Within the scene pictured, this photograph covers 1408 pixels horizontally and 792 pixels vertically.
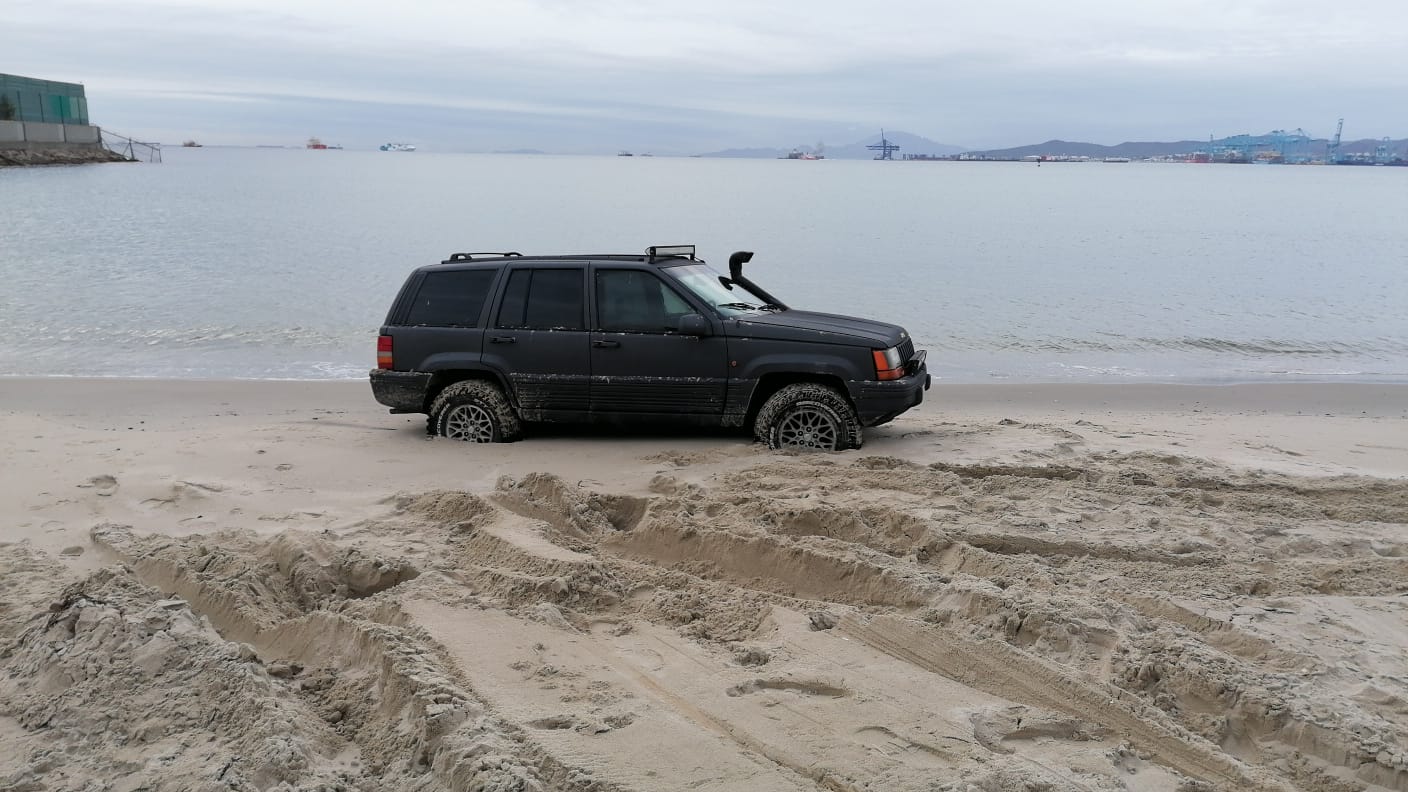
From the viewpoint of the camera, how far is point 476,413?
9.27 m

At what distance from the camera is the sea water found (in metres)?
17.5

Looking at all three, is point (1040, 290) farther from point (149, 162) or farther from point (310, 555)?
point (149, 162)

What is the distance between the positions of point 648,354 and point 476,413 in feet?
5.25

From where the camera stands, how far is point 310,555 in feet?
19.1

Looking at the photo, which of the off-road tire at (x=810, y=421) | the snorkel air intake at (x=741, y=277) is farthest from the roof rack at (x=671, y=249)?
the off-road tire at (x=810, y=421)

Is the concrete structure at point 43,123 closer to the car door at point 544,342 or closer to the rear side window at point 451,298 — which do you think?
the rear side window at point 451,298

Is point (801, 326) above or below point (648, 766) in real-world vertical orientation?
above

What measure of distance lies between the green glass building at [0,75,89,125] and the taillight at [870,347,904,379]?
93.8 metres

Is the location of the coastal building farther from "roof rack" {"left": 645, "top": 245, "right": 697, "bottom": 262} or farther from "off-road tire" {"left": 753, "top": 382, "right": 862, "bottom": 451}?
"off-road tire" {"left": 753, "top": 382, "right": 862, "bottom": 451}

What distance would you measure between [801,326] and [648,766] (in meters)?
5.59

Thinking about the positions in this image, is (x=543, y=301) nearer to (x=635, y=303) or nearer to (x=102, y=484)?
(x=635, y=303)

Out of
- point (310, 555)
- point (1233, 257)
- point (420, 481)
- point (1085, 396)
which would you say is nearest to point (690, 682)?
point (310, 555)

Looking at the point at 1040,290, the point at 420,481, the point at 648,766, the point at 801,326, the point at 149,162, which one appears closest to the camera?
the point at 648,766

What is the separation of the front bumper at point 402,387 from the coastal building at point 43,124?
9108cm
